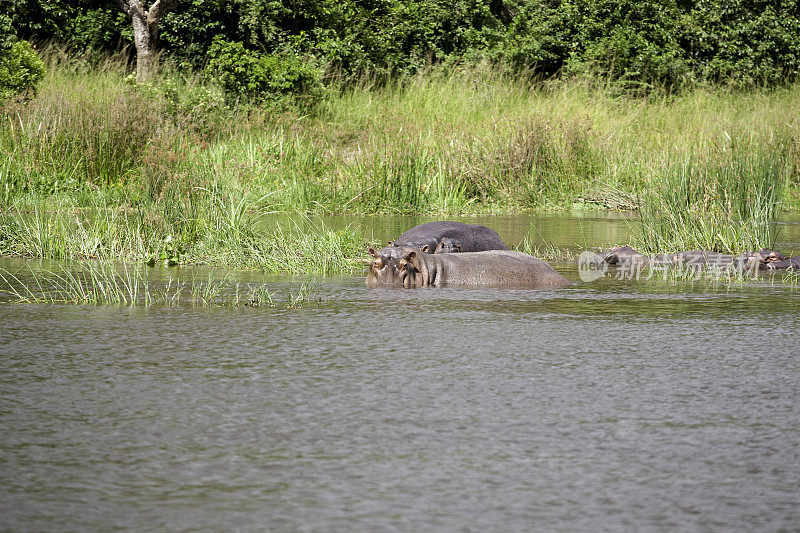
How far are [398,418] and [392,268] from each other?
3502mm

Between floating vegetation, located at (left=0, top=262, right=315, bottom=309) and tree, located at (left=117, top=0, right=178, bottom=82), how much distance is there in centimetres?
1598

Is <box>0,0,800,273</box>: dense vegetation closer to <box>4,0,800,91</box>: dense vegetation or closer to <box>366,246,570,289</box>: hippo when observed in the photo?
<box>4,0,800,91</box>: dense vegetation

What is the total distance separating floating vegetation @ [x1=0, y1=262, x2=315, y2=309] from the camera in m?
6.31

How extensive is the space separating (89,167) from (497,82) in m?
9.04

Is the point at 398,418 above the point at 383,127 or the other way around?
the other way around

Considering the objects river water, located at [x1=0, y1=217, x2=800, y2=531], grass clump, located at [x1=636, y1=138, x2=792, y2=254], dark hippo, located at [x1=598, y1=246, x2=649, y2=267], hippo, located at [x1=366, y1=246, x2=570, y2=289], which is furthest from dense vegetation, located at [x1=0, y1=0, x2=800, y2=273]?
river water, located at [x1=0, y1=217, x2=800, y2=531]

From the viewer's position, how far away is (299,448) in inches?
135

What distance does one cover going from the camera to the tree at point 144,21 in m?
22.4

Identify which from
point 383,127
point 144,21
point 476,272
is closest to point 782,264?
point 476,272

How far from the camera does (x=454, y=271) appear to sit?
739 centimetres

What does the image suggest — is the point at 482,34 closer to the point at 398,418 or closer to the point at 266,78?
the point at 266,78

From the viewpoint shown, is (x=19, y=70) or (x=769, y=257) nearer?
(x=769, y=257)

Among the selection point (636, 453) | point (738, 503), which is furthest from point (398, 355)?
point (738, 503)

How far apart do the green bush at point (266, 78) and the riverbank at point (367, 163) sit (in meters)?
0.47
